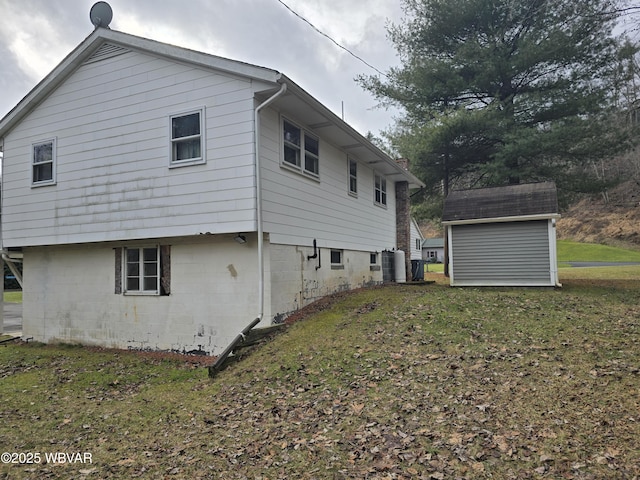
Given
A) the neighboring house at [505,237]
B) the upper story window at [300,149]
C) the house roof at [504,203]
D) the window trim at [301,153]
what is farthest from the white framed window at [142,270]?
the house roof at [504,203]

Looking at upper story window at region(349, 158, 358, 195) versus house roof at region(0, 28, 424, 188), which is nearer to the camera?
house roof at region(0, 28, 424, 188)

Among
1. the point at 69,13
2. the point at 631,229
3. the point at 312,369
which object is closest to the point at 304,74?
the point at 69,13

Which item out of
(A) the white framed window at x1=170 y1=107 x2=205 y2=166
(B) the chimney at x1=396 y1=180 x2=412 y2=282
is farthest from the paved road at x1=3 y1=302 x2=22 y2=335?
(B) the chimney at x1=396 y1=180 x2=412 y2=282

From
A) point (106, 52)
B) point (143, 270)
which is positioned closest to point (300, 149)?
point (143, 270)

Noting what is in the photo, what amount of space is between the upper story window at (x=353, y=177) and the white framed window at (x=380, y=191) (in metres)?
1.73

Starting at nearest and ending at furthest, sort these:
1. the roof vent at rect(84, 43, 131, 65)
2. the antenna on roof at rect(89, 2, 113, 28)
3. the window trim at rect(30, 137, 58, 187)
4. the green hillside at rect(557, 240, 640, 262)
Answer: the roof vent at rect(84, 43, 131, 65) < the antenna on roof at rect(89, 2, 113, 28) < the window trim at rect(30, 137, 58, 187) < the green hillside at rect(557, 240, 640, 262)

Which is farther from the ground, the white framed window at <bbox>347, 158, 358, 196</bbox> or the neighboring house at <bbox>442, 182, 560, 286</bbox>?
the white framed window at <bbox>347, 158, 358, 196</bbox>

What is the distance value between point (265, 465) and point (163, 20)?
10.3 m

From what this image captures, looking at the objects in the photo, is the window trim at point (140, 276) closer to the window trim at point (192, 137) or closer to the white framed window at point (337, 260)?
A: the window trim at point (192, 137)

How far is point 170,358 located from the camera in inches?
344

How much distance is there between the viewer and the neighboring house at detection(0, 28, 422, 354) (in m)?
8.30

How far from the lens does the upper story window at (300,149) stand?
9.34 meters

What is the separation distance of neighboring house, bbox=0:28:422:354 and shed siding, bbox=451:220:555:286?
3.93m

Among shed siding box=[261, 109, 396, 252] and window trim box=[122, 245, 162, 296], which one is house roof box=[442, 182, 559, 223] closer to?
shed siding box=[261, 109, 396, 252]
